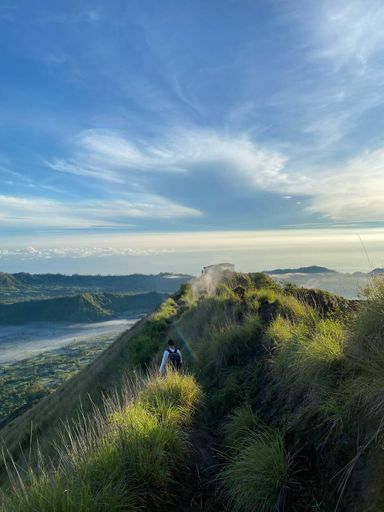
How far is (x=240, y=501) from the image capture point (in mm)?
4547

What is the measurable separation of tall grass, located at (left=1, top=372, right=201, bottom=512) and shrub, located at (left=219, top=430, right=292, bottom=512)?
1067 mm

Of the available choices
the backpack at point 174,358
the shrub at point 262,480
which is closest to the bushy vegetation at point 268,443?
the shrub at point 262,480

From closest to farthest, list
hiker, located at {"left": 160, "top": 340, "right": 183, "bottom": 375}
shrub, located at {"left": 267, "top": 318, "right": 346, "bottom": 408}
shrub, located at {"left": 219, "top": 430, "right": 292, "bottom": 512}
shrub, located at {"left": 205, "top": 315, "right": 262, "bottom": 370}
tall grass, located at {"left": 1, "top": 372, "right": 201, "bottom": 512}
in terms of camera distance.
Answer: tall grass, located at {"left": 1, "top": 372, "right": 201, "bottom": 512}
shrub, located at {"left": 219, "top": 430, "right": 292, "bottom": 512}
shrub, located at {"left": 267, "top": 318, "right": 346, "bottom": 408}
shrub, located at {"left": 205, "top": 315, "right": 262, "bottom": 370}
hiker, located at {"left": 160, "top": 340, "right": 183, "bottom": 375}

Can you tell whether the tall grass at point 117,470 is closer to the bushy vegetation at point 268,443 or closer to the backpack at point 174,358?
the bushy vegetation at point 268,443

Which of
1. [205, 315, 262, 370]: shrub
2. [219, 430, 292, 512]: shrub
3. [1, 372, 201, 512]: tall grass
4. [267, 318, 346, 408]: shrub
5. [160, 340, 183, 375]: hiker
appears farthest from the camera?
[160, 340, 183, 375]: hiker

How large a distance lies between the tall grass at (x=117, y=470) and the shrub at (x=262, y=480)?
1067 mm

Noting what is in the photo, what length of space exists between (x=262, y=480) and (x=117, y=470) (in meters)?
1.80

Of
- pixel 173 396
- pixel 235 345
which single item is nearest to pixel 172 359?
pixel 235 345

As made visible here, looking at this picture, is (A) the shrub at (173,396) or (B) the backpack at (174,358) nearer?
(A) the shrub at (173,396)

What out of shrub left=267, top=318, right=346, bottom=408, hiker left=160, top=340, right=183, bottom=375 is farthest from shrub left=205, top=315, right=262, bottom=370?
shrub left=267, top=318, right=346, bottom=408

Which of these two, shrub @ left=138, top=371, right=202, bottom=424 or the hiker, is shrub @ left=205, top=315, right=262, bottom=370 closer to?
the hiker

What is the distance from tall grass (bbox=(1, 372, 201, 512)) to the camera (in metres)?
4.09

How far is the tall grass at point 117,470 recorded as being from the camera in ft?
13.4

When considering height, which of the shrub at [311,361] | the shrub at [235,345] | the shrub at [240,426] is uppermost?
the shrub at [311,361]
